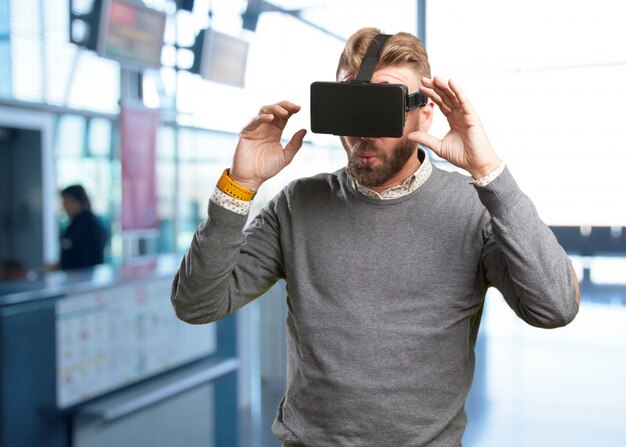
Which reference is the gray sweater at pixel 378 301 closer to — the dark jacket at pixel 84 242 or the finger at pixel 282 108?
the finger at pixel 282 108

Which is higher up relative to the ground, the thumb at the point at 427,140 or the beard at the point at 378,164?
the thumb at the point at 427,140

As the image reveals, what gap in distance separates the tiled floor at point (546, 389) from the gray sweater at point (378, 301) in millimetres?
2372

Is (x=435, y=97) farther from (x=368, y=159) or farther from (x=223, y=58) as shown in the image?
(x=223, y=58)

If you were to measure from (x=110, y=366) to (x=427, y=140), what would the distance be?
1.96m

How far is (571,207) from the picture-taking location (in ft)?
26.0

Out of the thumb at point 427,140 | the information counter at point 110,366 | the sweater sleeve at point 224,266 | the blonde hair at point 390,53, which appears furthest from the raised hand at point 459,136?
the information counter at point 110,366

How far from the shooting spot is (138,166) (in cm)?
457

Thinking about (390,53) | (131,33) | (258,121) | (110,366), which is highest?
(131,33)

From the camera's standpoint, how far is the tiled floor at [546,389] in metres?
3.50

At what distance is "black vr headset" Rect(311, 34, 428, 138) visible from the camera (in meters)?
1.06

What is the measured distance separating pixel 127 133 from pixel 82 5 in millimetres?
946

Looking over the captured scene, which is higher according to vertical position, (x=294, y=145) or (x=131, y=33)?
(x=131, y=33)

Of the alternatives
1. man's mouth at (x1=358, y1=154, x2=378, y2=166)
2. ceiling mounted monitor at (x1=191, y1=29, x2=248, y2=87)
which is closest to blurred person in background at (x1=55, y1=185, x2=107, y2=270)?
ceiling mounted monitor at (x1=191, y1=29, x2=248, y2=87)

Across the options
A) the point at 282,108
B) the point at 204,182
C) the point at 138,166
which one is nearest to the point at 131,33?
the point at 138,166
